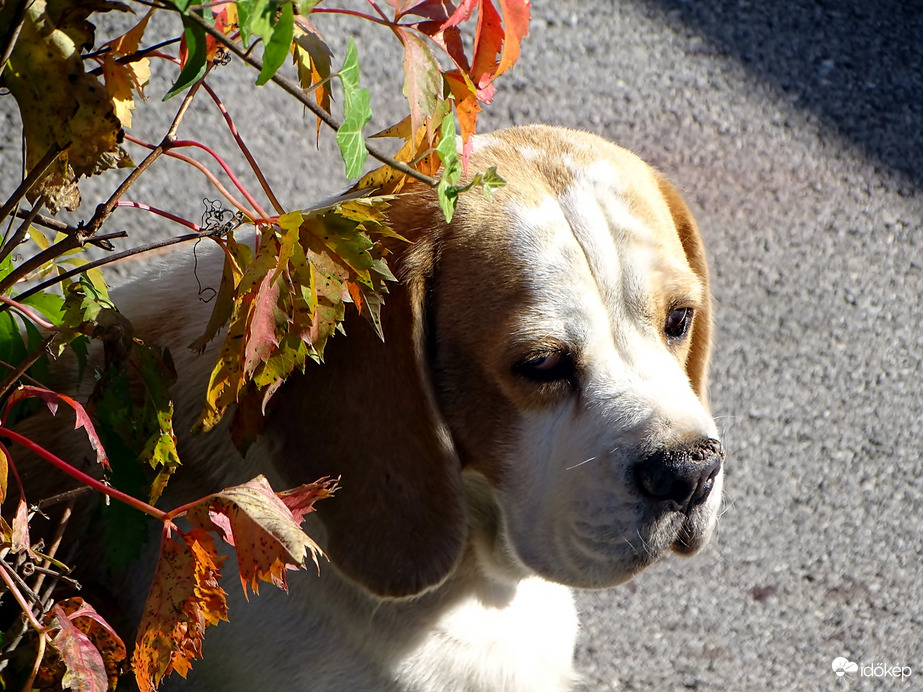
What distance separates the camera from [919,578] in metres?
3.21

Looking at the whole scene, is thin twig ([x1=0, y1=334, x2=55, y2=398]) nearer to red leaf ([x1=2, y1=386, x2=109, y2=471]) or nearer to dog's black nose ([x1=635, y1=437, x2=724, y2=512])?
red leaf ([x1=2, y1=386, x2=109, y2=471])

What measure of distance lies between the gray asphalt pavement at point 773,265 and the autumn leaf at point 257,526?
1.70 metres

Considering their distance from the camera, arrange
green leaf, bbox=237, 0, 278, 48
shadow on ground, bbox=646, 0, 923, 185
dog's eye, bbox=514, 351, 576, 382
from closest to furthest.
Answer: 1. green leaf, bbox=237, 0, 278, 48
2. dog's eye, bbox=514, 351, 576, 382
3. shadow on ground, bbox=646, 0, 923, 185

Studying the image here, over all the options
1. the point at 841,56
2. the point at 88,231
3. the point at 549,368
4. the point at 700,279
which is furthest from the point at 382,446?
the point at 841,56

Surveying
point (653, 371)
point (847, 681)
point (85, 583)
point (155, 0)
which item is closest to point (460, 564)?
point (653, 371)

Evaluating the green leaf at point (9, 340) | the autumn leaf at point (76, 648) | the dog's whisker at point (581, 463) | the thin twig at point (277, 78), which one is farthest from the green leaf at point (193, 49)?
the dog's whisker at point (581, 463)

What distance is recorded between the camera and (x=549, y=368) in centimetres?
192

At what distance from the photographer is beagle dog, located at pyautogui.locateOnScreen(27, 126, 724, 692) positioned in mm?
1875

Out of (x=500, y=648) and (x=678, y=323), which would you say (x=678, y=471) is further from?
(x=500, y=648)

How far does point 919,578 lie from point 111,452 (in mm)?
2576

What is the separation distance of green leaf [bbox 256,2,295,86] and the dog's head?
81cm

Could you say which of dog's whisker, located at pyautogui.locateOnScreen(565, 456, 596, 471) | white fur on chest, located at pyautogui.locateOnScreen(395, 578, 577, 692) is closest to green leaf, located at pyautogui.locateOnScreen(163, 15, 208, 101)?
dog's whisker, located at pyautogui.locateOnScreen(565, 456, 596, 471)

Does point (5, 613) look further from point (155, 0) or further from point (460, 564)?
point (155, 0)

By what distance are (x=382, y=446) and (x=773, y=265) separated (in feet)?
8.37
